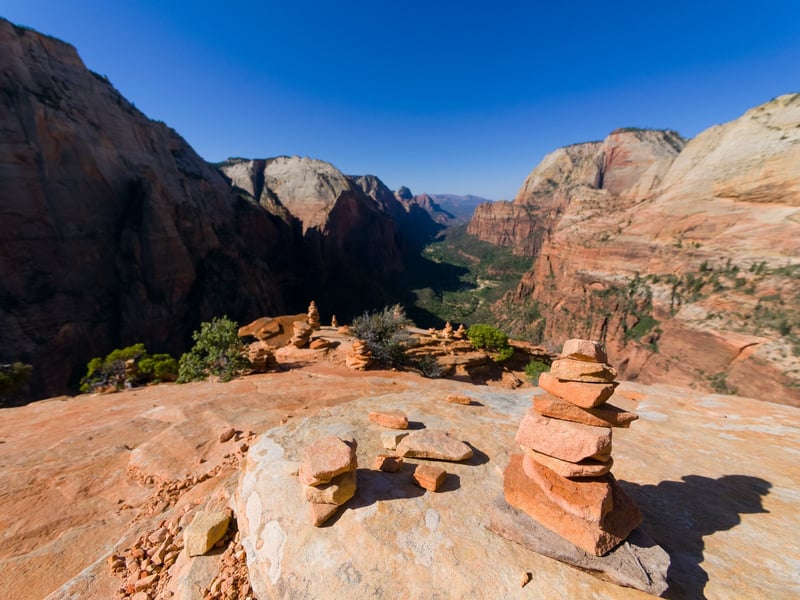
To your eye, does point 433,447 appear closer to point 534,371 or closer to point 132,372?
point 534,371

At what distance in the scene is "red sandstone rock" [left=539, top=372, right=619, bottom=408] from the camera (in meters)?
4.15

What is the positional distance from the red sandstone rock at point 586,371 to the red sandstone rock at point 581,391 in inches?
3.2

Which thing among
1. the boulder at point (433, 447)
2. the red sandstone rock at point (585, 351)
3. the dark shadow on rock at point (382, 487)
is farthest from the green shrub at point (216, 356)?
the red sandstone rock at point (585, 351)

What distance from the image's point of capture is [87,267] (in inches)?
1513

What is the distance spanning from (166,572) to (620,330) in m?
60.4

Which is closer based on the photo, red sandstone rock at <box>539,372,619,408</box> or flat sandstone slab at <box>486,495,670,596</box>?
flat sandstone slab at <box>486,495,670,596</box>

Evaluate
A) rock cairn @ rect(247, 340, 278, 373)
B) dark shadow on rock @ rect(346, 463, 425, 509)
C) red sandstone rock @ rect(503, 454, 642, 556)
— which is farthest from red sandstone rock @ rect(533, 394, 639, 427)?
rock cairn @ rect(247, 340, 278, 373)

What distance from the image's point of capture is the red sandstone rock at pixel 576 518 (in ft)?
11.3

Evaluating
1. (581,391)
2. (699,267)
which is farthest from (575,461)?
(699,267)

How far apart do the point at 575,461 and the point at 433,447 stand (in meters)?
2.21

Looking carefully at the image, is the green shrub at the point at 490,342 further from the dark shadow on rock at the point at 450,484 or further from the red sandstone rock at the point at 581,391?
the red sandstone rock at the point at 581,391

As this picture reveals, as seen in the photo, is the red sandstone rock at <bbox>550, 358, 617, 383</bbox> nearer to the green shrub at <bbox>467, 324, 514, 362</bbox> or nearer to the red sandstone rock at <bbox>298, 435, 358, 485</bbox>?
the red sandstone rock at <bbox>298, 435, 358, 485</bbox>

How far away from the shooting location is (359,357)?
15180mm

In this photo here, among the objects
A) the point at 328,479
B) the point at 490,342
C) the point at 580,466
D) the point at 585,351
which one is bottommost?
the point at 490,342
